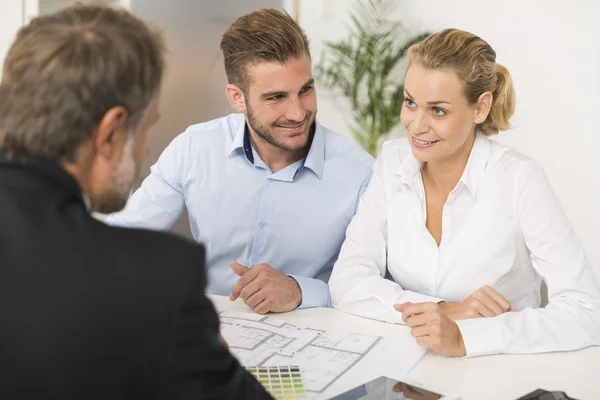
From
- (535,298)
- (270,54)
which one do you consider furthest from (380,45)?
(535,298)

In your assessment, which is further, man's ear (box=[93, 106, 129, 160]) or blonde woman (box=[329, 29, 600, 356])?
blonde woman (box=[329, 29, 600, 356])

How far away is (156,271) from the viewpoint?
0.95 metres

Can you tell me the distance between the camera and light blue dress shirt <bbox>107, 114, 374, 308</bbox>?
2627 mm

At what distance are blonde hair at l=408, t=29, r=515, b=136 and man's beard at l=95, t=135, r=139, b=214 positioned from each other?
3.94 feet

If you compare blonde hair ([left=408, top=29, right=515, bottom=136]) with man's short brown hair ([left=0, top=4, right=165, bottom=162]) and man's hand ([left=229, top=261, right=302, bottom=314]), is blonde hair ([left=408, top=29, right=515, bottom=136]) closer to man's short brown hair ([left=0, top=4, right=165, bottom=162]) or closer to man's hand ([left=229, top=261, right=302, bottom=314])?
man's hand ([left=229, top=261, right=302, bottom=314])

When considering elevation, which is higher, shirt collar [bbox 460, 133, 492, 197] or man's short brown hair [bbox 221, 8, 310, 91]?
man's short brown hair [bbox 221, 8, 310, 91]

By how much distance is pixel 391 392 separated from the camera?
149 cm

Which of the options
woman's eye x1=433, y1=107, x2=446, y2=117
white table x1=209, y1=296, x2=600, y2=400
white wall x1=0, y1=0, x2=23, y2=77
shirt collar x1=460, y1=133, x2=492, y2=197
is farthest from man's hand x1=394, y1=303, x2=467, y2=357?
white wall x1=0, y1=0, x2=23, y2=77

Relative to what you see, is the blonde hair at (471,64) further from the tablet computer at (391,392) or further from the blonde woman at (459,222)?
the tablet computer at (391,392)

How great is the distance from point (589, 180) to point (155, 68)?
12.0 feet

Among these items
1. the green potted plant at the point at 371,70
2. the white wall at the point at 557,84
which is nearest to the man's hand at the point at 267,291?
the white wall at the point at 557,84

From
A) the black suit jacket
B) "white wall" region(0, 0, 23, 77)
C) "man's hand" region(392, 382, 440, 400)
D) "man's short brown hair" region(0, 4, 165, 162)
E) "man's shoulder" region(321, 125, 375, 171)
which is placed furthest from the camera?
"white wall" region(0, 0, 23, 77)

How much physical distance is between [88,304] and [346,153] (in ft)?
6.07

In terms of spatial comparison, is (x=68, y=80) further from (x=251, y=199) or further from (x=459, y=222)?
(x=251, y=199)
